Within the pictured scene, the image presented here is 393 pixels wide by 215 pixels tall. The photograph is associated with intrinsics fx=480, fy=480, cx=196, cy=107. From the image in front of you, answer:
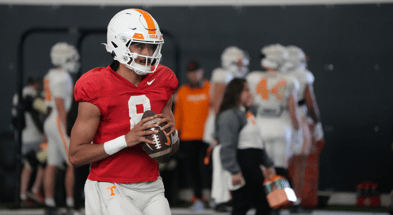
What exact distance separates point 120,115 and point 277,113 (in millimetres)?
3184

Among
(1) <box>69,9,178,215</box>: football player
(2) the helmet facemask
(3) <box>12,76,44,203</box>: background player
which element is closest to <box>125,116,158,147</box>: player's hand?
(1) <box>69,9,178,215</box>: football player

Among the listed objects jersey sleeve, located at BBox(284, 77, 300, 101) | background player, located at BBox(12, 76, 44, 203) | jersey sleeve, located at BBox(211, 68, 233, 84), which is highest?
jersey sleeve, located at BBox(211, 68, 233, 84)

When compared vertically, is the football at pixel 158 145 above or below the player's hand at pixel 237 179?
above

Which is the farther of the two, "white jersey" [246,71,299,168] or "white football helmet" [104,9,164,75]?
"white jersey" [246,71,299,168]

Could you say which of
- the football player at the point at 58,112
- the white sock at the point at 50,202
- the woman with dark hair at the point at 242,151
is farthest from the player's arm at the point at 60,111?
the woman with dark hair at the point at 242,151

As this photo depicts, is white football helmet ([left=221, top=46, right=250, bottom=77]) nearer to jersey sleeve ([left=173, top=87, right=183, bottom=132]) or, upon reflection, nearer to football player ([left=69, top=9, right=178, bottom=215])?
jersey sleeve ([left=173, top=87, right=183, bottom=132])

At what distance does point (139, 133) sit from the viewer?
1974 millimetres

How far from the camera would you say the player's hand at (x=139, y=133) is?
1.97 metres

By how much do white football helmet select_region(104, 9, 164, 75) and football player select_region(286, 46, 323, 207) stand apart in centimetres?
338

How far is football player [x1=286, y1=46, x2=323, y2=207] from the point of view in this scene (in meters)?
5.41

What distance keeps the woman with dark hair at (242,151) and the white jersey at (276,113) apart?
41.9 inches

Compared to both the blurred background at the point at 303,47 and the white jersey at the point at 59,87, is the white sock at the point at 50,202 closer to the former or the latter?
the white jersey at the point at 59,87

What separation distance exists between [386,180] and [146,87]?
507 centimetres

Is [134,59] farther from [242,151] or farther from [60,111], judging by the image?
[60,111]
